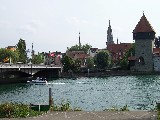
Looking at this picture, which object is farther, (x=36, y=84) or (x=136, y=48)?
(x=136, y=48)

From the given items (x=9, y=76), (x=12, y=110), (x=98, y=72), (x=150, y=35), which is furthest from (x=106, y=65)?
(x=12, y=110)

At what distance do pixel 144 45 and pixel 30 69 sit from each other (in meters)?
61.2

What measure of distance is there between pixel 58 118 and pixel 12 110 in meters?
3.82

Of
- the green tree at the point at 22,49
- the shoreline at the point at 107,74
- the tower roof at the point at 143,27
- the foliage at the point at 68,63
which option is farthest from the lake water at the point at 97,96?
the tower roof at the point at 143,27

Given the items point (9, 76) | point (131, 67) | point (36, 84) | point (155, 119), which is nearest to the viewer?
point (155, 119)

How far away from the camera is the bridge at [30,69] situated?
104375 mm

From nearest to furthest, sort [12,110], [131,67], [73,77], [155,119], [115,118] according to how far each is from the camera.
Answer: [155,119]
[115,118]
[12,110]
[73,77]
[131,67]

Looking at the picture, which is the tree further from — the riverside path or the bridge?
the riverside path

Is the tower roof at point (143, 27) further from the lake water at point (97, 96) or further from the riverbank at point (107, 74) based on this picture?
the lake water at point (97, 96)

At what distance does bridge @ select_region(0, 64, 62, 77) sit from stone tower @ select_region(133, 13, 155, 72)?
34.3 meters

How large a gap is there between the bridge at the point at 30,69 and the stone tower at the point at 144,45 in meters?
34.3

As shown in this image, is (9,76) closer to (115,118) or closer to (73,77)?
(73,77)

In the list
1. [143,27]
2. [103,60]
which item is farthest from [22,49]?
[143,27]

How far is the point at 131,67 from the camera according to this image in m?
163
